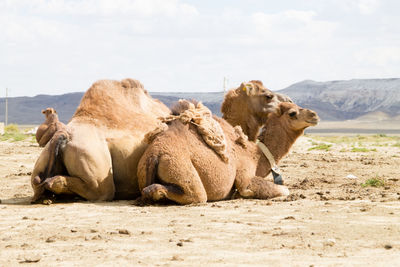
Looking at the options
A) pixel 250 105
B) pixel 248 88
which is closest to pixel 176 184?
pixel 250 105

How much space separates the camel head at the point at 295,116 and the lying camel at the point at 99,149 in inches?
70.3

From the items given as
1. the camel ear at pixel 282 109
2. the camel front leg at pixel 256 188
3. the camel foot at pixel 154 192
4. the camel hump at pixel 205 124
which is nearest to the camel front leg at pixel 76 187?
the camel foot at pixel 154 192

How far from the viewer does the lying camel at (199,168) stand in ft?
25.5

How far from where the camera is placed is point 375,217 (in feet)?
22.1

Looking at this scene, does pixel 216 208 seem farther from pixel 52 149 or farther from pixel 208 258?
pixel 208 258

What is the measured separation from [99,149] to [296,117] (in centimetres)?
280

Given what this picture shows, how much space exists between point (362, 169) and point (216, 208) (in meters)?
6.65

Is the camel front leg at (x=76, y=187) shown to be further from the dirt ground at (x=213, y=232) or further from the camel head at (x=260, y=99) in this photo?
the camel head at (x=260, y=99)

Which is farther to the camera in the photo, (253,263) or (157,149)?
(157,149)

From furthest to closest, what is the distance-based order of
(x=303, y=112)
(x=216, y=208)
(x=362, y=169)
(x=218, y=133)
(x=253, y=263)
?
(x=362, y=169), (x=303, y=112), (x=218, y=133), (x=216, y=208), (x=253, y=263)

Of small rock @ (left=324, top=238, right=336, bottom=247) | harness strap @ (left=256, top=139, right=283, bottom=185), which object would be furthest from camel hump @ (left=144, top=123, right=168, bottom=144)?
small rock @ (left=324, top=238, right=336, bottom=247)

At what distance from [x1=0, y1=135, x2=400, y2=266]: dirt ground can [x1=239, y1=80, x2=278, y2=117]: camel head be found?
141cm

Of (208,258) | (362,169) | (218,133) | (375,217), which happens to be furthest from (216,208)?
(362,169)

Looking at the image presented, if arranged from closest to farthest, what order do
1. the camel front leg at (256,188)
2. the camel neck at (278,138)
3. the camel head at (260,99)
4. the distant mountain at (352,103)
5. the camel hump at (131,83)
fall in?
1. the camel front leg at (256,188)
2. the camel neck at (278,138)
3. the camel hump at (131,83)
4. the camel head at (260,99)
5. the distant mountain at (352,103)
